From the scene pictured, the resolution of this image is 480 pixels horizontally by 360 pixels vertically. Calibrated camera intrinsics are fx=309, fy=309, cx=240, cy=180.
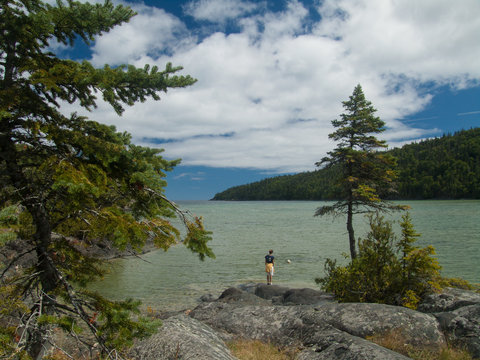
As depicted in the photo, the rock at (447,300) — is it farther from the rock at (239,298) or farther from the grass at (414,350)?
the rock at (239,298)

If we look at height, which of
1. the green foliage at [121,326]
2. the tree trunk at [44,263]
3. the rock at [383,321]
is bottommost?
the rock at [383,321]

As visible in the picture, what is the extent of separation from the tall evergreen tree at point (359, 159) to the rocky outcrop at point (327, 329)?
413 inches

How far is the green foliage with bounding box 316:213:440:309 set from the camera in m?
10.4

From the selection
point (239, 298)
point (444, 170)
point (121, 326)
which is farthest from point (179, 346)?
point (444, 170)

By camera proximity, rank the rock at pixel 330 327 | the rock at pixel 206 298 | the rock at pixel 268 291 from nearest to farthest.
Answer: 1. the rock at pixel 330 327
2. the rock at pixel 206 298
3. the rock at pixel 268 291

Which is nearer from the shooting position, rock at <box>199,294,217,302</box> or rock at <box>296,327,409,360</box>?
rock at <box>296,327,409,360</box>

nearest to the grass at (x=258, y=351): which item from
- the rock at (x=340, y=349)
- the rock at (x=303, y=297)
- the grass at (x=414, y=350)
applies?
the rock at (x=340, y=349)

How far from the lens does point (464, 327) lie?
7.02 meters

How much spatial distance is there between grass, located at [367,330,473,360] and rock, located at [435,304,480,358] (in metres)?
0.26

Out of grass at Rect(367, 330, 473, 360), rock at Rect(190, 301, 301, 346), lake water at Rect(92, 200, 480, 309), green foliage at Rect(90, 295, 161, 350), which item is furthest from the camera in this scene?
lake water at Rect(92, 200, 480, 309)

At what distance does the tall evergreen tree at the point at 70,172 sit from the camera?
421 centimetres

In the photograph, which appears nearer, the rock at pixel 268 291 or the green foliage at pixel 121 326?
the green foliage at pixel 121 326

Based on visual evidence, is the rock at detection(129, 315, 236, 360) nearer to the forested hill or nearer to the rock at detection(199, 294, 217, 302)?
the rock at detection(199, 294, 217, 302)

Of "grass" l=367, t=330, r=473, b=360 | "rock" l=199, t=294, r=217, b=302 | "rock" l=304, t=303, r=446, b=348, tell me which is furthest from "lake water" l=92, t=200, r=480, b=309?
"grass" l=367, t=330, r=473, b=360
